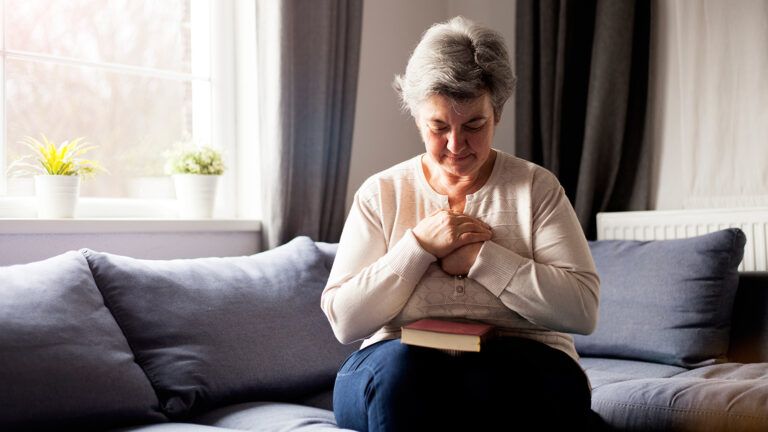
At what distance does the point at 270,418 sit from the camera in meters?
1.94

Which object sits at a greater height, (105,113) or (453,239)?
(105,113)

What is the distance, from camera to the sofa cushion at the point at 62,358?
67.6 inches

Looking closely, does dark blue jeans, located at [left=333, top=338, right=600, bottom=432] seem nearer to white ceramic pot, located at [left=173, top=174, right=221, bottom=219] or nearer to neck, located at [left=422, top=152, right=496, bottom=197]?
neck, located at [left=422, top=152, right=496, bottom=197]

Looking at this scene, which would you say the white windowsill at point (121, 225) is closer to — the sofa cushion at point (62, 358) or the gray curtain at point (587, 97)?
the sofa cushion at point (62, 358)

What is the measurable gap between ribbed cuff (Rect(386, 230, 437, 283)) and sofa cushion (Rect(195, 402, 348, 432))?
0.35 meters

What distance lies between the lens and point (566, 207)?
1839 millimetres

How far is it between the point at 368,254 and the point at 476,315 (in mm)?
274

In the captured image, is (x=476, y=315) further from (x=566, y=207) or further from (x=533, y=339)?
(x=566, y=207)

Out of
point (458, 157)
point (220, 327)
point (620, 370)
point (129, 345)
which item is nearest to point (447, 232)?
point (458, 157)

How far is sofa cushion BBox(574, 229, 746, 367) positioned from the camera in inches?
101

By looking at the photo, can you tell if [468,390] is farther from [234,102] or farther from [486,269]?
[234,102]

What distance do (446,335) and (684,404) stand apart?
2.23ft

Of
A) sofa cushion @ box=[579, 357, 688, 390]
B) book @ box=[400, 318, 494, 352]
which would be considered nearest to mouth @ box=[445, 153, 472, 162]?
book @ box=[400, 318, 494, 352]

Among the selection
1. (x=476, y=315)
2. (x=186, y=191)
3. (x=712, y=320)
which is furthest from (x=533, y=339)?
(x=186, y=191)
